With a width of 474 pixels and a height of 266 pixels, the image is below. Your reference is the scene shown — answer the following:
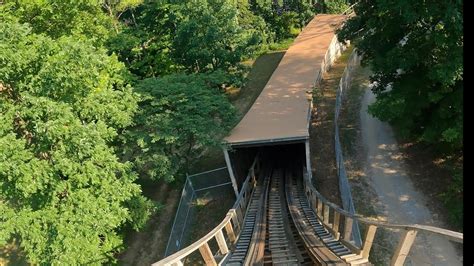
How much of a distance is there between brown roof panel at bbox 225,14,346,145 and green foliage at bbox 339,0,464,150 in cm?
374

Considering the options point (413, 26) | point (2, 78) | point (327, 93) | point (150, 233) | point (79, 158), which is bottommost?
point (150, 233)

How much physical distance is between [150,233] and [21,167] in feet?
27.9

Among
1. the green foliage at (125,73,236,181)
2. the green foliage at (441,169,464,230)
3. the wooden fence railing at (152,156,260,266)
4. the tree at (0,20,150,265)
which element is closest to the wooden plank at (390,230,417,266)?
the wooden fence railing at (152,156,260,266)

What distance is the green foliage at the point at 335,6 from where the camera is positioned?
136 feet

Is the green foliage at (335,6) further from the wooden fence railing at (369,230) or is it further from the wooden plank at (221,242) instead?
the wooden plank at (221,242)

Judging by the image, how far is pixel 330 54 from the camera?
105ft

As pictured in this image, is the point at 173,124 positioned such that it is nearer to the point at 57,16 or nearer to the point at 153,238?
the point at 153,238

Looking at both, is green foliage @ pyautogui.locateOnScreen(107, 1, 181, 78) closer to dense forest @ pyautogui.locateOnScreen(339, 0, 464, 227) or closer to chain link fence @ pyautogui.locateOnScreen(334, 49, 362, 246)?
chain link fence @ pyautogui.locateOnScreen(334, 49, 362, 246)

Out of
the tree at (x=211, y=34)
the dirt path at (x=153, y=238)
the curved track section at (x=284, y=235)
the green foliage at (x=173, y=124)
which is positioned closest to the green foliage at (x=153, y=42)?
the tree at (x=211, y=34)

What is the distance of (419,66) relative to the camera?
16.4 metres

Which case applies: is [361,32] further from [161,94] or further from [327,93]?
[161,94]

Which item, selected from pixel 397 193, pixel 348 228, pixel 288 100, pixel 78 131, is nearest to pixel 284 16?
pixel 288 100

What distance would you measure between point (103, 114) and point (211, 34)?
12.0m
